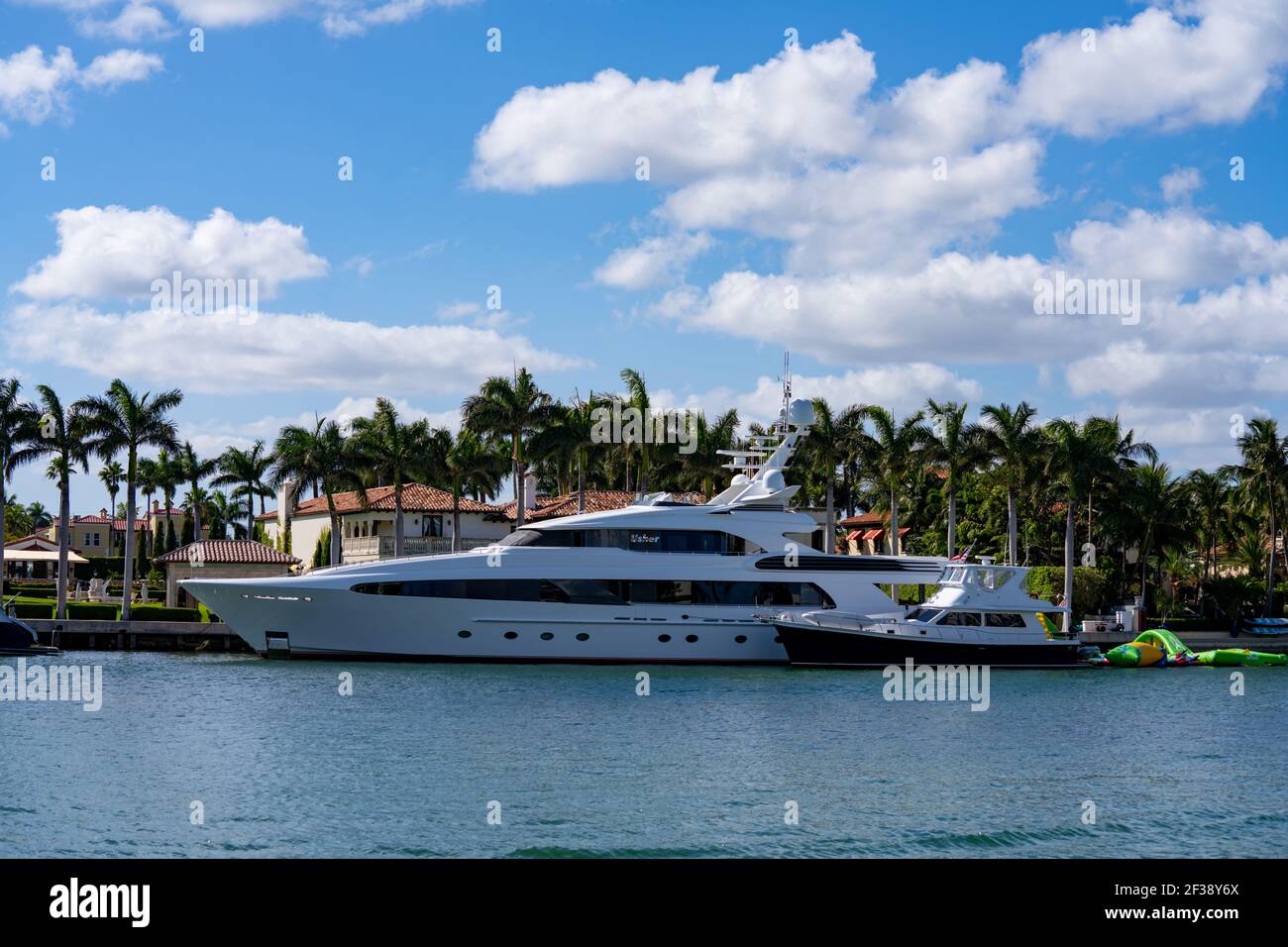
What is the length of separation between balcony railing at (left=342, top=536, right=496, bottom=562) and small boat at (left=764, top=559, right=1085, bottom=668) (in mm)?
31629

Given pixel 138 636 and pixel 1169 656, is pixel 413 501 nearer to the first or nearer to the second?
pixel 138 636

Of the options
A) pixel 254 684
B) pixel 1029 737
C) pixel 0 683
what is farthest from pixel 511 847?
pixel 0 683

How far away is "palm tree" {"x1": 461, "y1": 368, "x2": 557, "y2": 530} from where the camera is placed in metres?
61.7

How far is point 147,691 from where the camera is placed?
32188mm

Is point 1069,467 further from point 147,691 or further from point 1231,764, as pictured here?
point 147,691

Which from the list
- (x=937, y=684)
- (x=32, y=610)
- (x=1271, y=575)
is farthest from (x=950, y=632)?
(x=32, y=610)

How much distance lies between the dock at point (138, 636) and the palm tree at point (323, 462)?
14343 millimetres

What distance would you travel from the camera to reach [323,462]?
62125 millimetres

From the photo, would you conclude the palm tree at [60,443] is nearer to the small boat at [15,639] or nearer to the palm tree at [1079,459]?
the small boat at [15,639]

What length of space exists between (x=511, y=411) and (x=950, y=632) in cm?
2854

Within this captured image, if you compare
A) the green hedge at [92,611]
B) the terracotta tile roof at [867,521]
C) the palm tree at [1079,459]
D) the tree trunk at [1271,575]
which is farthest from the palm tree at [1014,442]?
the green hedge at [92,611]

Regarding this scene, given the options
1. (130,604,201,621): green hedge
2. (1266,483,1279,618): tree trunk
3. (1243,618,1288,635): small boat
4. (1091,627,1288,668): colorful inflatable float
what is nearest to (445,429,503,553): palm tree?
(130,604,201,621): green hedge

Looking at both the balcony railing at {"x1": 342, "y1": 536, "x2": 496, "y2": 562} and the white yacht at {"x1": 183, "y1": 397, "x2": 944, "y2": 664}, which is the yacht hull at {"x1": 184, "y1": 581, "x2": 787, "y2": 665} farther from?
the balcony railing at {"x1": 342, "y1": 536, "x2": 496, "y2": 562}
